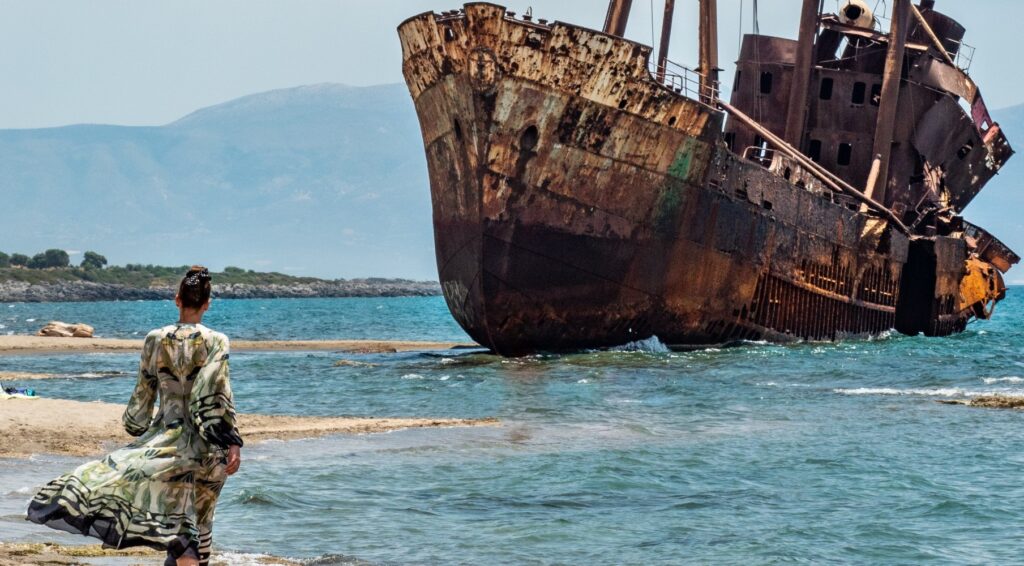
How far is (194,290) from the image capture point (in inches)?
291

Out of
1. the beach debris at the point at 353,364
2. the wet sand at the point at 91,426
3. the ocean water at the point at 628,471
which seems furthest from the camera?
the beach debris at the point at 353,364

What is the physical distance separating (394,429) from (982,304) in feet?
107

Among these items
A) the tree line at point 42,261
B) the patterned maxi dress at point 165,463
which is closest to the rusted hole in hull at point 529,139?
the patterned maxi dress at point 165,463

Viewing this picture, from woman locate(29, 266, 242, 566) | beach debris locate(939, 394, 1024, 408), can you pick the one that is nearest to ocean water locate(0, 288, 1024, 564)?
beach debris locate(939, 394, 1024, 408)

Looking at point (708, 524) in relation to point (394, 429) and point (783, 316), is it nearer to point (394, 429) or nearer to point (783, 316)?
point (394, 429)

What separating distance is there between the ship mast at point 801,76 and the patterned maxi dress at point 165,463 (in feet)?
104

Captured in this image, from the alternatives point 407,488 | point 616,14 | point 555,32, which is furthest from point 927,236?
point 407,488

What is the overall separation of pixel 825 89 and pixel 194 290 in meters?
33.9

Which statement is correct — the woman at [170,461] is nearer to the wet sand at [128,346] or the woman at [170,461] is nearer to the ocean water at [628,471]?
the ocean water at [628,471]

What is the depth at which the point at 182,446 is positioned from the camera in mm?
7320

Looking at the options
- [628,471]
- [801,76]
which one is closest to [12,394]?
[628,471]

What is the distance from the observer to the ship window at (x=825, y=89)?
39.3m

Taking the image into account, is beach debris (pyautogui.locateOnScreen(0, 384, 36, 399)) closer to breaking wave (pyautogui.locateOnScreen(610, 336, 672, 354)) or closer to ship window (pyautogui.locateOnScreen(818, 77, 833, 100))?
breaking wave (pyautogui.locateOnScreen(610, 336, 672, 354))

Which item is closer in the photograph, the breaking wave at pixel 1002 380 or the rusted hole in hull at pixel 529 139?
the breaking wave at pixel 1002 380
